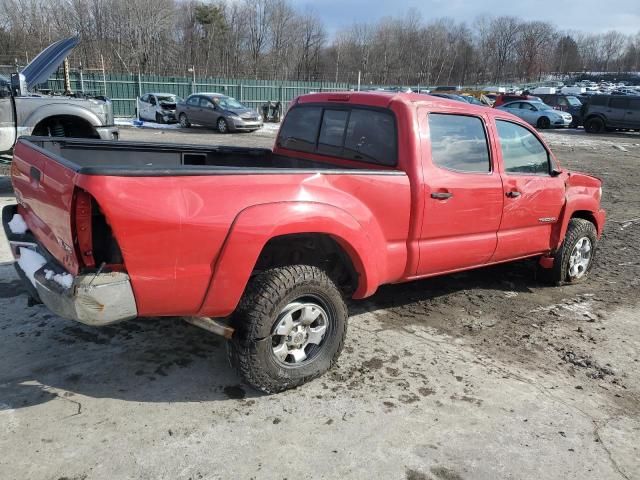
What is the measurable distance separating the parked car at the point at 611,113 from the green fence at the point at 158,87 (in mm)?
13487

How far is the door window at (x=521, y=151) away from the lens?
4.57 metres

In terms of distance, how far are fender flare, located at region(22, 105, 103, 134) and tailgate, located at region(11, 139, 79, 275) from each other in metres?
5.21

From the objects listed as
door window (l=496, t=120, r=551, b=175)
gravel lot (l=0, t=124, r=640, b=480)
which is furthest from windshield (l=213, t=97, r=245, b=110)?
door window (l=496, t=120, r=551, b=175)

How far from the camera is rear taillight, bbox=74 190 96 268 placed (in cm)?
263

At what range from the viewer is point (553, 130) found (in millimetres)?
29016

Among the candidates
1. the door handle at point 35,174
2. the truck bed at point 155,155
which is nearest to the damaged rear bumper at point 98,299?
the door handle at point 35,174

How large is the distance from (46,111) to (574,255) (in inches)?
308

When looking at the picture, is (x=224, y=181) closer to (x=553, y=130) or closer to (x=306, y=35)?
(x=553, y=130)

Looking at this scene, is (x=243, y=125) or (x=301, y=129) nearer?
(x=301, y=129)

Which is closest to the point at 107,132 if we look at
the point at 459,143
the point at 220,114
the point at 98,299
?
the point at 459,143

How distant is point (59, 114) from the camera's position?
855 centimetres

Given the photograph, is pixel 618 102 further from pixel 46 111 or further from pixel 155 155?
pixel 155 155

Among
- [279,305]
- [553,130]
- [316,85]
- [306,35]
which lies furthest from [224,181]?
[306,35]

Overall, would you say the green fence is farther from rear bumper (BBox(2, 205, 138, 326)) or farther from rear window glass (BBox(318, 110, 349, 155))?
rear bumper (BBox(2, 205, 138, 326))
